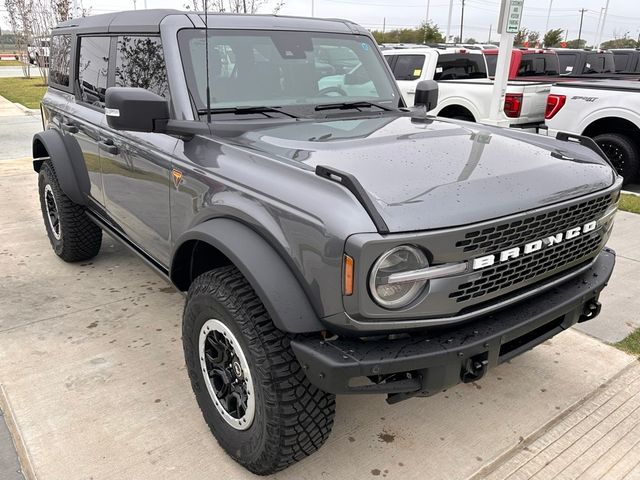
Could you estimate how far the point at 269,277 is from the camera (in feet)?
6.73

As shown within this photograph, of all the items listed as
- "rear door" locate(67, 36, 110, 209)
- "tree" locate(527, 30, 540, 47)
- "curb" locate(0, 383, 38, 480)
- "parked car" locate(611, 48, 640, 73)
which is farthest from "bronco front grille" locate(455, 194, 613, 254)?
"tree" locate(527, 30, 540, 47)

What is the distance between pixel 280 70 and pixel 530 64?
30.7 ft

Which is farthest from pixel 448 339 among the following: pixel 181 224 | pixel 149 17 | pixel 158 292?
pixel 158 292

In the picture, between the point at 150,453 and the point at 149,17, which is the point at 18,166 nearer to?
the point at 149,17

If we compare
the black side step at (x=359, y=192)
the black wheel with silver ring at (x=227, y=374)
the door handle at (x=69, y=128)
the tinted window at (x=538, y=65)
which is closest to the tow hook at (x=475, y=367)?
the black side step at (x=359, y=192)

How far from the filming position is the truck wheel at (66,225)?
14.6ft

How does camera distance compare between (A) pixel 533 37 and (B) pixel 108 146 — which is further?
(A) pixel 533 37

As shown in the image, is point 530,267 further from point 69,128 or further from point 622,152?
point 622,152

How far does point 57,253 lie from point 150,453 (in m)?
2.84

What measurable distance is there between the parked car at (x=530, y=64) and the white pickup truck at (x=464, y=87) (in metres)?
0.68

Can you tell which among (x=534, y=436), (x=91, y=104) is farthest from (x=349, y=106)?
(x=534, y=436)

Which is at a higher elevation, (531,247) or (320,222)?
(320,222)

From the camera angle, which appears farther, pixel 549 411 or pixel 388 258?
pixel 549 411

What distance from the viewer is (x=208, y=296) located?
7.78ft
